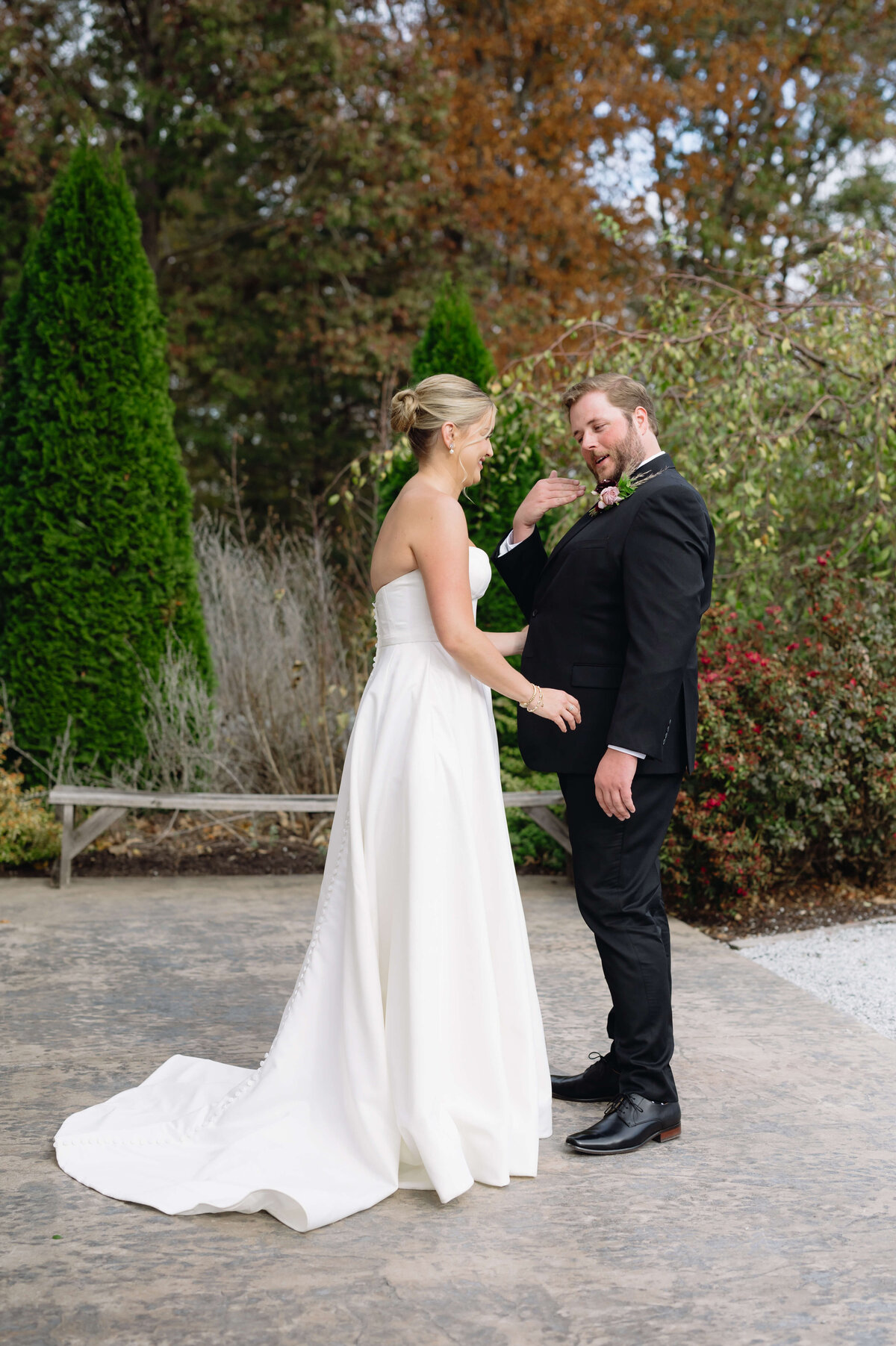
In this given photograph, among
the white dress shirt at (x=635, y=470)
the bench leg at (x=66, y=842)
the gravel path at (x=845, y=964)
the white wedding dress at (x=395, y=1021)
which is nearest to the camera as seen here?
the white wedding dress at (x=395, y=1021)

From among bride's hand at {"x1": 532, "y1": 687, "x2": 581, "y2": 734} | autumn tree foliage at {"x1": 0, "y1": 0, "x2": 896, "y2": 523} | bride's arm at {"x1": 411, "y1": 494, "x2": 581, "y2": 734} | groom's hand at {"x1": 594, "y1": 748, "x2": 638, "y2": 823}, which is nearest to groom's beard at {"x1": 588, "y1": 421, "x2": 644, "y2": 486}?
bride's arm at {"x1": 411, "y1": 494, "x2": 581, "y2": 734}

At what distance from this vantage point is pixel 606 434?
3002 millimetres

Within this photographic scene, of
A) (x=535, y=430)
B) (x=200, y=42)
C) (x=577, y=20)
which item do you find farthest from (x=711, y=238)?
(x=535, y=430)

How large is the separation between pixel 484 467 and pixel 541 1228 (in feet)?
16.6

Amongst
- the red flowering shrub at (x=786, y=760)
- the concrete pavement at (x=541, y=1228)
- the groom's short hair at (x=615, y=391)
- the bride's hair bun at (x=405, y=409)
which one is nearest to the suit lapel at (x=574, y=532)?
the groom's short hair at (x=615, y=391)

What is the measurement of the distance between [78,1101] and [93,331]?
526 cm

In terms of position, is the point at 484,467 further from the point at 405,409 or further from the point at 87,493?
the point at 405,409

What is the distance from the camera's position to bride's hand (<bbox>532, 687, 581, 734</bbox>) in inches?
114

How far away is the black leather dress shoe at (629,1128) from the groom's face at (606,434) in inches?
65.3

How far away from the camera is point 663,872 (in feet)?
18.1

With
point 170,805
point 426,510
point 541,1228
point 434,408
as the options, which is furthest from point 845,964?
point 170,805

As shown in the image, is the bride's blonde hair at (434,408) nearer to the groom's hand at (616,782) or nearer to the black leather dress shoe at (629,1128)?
the groom's hand at (616,782)

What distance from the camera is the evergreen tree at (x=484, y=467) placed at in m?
6.66

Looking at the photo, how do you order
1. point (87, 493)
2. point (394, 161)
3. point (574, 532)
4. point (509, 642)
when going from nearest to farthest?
1. point (574, 532)
2. point (509, 642)
3. point (87, 493)
4. point (394, 161)
